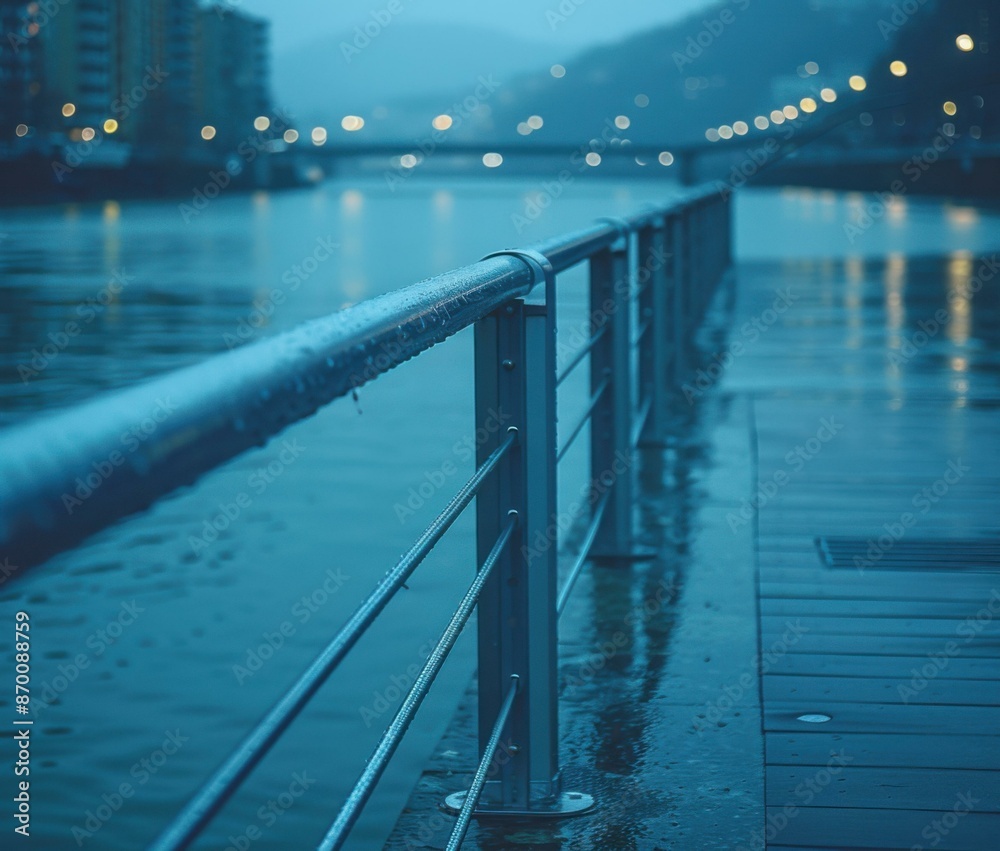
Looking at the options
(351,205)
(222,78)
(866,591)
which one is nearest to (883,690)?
(866,591)

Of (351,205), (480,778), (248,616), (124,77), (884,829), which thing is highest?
(124,77)

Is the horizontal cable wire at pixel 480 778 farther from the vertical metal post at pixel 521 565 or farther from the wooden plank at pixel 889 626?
the wooden plank at pixel 889 626

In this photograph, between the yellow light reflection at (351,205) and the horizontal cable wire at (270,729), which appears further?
the yellow light reflection at (351,205)

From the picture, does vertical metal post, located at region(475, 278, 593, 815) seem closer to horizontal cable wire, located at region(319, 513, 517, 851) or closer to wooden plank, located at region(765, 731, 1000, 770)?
horizontal cable wire, located at region(319, 513, 517, 851)

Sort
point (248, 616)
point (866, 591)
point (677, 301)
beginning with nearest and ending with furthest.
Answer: point (866, 591) < point (248, 616) < point (677, 301)

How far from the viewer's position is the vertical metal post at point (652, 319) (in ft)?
19.8

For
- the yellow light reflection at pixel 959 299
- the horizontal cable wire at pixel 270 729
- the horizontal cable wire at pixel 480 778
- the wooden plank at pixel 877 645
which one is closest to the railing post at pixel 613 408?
the wooden plank at pixel 877 645

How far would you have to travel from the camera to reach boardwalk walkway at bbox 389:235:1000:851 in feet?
8.46

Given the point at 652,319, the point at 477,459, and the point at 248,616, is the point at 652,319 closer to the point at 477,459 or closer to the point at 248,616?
the point at 248,616

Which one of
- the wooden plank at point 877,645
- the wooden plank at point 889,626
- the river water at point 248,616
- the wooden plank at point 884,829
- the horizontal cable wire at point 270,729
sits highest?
the horizontal cable wire at point 270,729

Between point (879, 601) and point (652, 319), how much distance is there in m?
2.42

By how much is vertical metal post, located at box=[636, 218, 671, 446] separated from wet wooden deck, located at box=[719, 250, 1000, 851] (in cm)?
47

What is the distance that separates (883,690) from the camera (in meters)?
3.21

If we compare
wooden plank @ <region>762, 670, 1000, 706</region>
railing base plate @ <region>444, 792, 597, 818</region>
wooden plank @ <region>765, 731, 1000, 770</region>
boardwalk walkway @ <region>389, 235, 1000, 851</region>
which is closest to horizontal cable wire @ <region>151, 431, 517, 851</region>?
railing base plate @ <region>444, 792, 597, 818</region>
